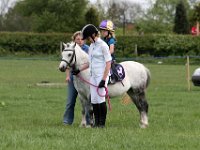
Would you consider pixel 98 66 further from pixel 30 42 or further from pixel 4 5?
pixel 4 5

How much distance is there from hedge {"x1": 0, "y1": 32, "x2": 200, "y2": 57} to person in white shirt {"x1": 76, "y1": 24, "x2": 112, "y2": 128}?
40.0 m

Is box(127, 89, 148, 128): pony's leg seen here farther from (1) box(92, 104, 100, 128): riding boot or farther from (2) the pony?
(1) box(92, 104, 100, 128): riding boot

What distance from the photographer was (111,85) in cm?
1095

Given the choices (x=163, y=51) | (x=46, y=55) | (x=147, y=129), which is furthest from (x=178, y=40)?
(x=147, y=129)

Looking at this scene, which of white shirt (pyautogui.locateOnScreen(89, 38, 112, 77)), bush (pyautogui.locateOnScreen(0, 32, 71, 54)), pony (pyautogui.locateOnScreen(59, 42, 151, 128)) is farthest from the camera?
bush (pyautogui.locateOnScreen(0, 32, 71, 54))

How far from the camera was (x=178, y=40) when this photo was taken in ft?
167

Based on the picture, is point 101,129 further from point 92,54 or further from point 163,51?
point 163,51

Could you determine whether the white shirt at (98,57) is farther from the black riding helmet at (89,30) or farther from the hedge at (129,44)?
the hedge at (129,44)

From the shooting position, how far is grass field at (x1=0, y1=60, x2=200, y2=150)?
805 centimetres

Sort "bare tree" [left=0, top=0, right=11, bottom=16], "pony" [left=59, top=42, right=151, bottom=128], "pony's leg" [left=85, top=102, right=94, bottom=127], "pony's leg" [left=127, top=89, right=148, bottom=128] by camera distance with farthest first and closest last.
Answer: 1. "bare tree" [left=0, top=0, right=11, bottom=16]
2. "pony's leg" [left=127, top=89, right=148, bottom=128]
3. "pony's leg" [left=85, top=102, right=94, bottom=127]
4. "pony" [left=59, top=42, right=151, bottom=128]

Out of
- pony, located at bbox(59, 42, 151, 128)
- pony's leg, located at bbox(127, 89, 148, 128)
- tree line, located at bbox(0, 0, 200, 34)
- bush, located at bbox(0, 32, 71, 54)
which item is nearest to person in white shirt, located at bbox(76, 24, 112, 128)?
pony, located at bbox(59, 42, 151, 128)

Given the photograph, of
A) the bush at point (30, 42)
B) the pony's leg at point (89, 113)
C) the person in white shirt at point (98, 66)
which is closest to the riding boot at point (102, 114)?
the person in white shirt at point (98, 66)

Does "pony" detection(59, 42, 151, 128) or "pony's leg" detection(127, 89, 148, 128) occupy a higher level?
"pony" detection(59, 42, 151, 128)

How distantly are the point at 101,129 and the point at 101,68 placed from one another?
45.4 inches
